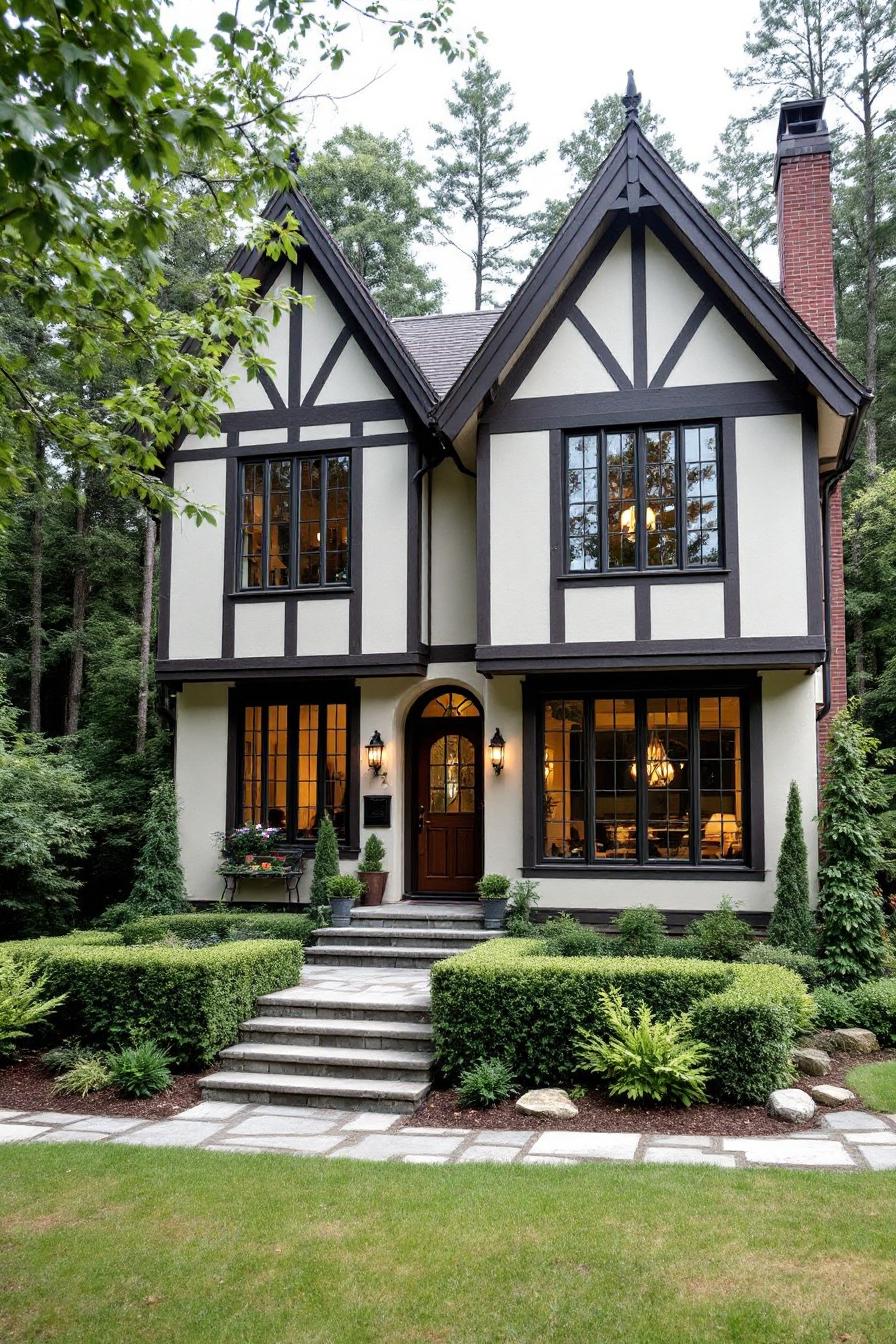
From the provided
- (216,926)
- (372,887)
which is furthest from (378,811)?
(216,926)

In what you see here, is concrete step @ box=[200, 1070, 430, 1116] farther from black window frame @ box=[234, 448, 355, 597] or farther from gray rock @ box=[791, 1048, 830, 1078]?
black window frame @ box=[234, 448, 355, 597]

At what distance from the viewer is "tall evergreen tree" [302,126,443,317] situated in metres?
27.0

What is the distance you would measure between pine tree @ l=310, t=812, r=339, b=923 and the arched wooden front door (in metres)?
1.30

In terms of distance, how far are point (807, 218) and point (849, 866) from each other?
8642 millimetres

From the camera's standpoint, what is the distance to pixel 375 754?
13.8 m

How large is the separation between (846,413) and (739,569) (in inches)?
79.0

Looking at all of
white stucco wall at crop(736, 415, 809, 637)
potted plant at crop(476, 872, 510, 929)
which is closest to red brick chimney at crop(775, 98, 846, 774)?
white stucco wall at crop(736, 415, 809, 637)

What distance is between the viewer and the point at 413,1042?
29.2 ft

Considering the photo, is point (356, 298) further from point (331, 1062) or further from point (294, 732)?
point (331, 1062)

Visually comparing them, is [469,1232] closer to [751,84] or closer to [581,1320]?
[581,1320]

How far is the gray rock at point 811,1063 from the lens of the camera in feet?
27.3

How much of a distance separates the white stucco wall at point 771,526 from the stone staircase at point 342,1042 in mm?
5234

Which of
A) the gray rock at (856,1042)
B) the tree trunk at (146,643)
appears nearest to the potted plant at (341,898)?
the gray rock at (856,1042)

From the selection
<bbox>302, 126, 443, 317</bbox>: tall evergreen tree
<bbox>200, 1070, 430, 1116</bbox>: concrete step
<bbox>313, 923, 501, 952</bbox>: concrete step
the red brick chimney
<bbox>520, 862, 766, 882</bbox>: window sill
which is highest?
A: <bbox>302, 126, 443, 317</bbox>: tall evergreen tree
